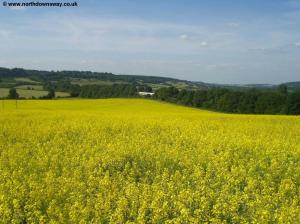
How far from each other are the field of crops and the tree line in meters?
39.4

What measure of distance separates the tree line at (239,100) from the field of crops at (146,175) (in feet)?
129

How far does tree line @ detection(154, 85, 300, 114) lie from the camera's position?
60822mm

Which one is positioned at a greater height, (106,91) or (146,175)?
(146,175)

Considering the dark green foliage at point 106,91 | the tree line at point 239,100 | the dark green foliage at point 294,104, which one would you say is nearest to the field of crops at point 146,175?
the dark green foliage at point 294,104

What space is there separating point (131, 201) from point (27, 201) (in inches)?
86.0

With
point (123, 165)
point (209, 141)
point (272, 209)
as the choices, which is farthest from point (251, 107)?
point (272, 209)

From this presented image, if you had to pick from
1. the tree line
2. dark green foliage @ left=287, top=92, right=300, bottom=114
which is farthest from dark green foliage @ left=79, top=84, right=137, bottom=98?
dark green foliage @ left=287, top=92, right=300, bottom=114

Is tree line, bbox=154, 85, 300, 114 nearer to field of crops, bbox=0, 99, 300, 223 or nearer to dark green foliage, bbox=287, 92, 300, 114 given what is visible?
dark green foliage, bbox=287, 92, 300, 114

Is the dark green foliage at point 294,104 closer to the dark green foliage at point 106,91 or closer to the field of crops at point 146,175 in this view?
the dark green foliage at point 106,91

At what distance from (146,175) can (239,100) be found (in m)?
56.9

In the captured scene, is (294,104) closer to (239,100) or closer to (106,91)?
(239,100)

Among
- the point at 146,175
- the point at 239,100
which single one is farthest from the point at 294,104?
→ the point at 146,175

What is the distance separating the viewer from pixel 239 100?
220 ft

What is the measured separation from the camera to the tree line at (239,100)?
6082cm
